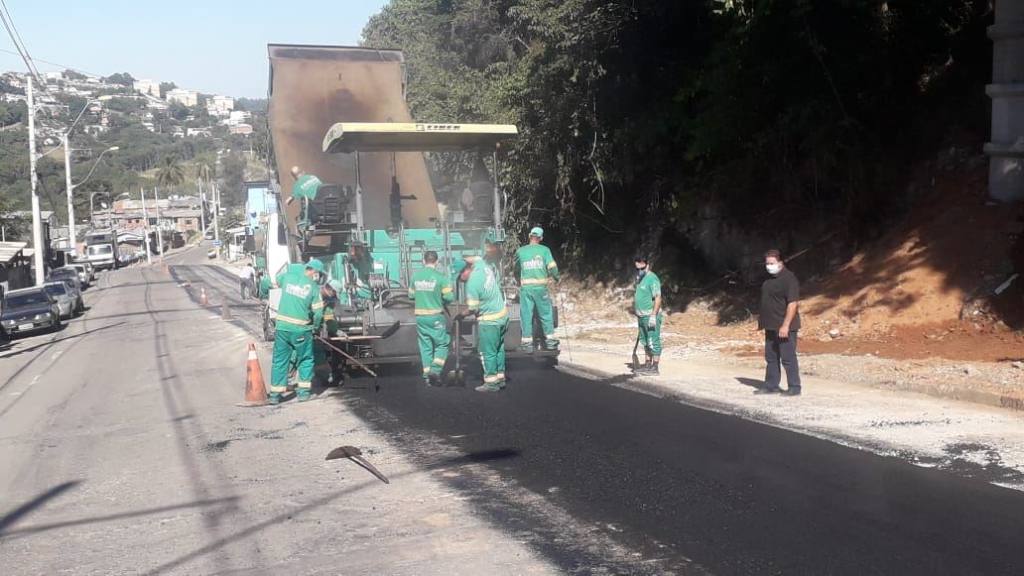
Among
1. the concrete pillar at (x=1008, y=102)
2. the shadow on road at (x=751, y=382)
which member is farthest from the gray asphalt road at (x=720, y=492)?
the concrete pillar at (x=1008, y=102)

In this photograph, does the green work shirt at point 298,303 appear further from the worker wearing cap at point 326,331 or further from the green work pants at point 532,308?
the green work pants at point 532,308

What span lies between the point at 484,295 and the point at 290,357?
7.74 ft

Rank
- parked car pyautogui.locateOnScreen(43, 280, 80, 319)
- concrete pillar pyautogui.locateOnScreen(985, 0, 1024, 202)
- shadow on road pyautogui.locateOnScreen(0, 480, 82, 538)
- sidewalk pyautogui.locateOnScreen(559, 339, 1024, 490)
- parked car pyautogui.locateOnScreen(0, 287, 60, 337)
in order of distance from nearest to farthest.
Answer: shadow on road pyautogui.locateOnScreen(0, 480, 82, 538) → sidewalk pyautogui.locateOnScreen(559, 339, 1024, 490) → concrete pillar pyautogui.locateOnScreen(985, 0, 1024, 202) → parked car pyautogui.locateOnScreen(0, 287, 60, 337) → parked car pyautogui.locateOnScreen(43, 280, 80, 319)

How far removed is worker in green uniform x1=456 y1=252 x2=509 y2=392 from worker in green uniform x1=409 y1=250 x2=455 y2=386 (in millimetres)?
323

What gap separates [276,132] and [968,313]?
419 inches

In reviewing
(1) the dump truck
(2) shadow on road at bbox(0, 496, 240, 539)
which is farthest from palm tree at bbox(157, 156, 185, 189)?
(2) shadow on road at bbox(0, 496, 240, 539)

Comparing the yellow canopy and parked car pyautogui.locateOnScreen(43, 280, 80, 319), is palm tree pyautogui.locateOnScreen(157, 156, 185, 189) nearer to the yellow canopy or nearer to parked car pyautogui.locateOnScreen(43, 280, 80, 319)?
parked car pyautogui.locateOnScreen(43, 280, 80, 319)

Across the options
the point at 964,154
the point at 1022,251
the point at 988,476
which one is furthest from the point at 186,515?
the point at 964,154

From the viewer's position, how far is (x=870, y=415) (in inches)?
374

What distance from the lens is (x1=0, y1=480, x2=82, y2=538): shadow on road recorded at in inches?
286

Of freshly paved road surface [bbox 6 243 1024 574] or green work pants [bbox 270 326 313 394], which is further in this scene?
green work pants [bbox 270 326 313 394]

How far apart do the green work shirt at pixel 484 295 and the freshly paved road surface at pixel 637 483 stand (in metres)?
0.91

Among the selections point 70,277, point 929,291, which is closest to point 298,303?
point 929,291

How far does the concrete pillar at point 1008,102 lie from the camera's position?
14516 mm
